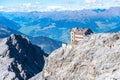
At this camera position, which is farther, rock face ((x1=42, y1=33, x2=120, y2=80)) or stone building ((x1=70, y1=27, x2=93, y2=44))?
stone building ((x1=70, y1=27, x2=93, y2=44))

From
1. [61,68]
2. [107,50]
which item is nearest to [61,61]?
[61,68]

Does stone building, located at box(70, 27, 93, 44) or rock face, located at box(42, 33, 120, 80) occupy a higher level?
rock face, located at box(42, 33, 120, 80)

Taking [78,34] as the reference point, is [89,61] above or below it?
above

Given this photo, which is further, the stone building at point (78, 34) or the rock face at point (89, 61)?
the stone building at point (78, 34)

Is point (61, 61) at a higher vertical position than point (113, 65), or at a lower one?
lower

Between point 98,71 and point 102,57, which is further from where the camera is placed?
point 102,57

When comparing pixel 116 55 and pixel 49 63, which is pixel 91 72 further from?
pixel 49 63

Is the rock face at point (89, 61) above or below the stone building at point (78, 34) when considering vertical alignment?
above

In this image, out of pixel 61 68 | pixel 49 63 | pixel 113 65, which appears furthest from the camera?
pixel 49 63
